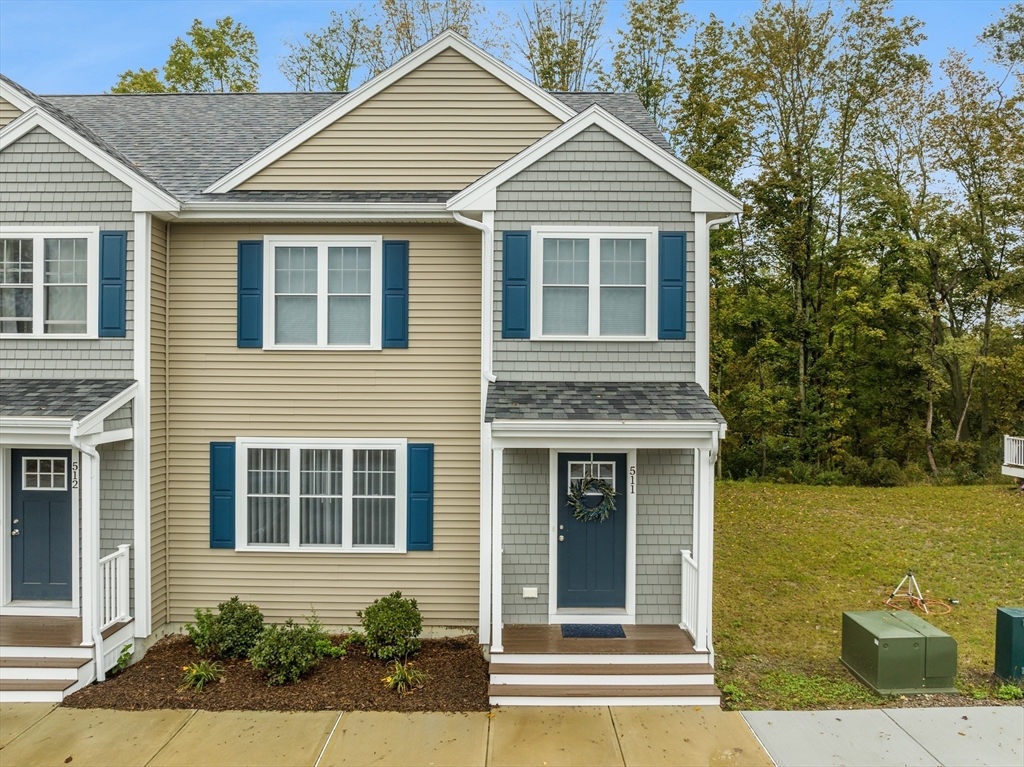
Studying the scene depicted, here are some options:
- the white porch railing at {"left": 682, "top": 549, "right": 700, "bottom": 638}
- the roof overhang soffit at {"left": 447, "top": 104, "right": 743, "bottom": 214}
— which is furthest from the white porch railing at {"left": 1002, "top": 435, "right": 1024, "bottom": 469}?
the roof overhang soffit at {"left": 447, "top": 104, "right": 743, "bottom": 214}

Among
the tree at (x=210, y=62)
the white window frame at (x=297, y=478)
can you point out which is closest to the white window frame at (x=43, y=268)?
the white window frame at (x=297, y=478)

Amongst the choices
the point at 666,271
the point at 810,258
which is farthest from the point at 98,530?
the point at 810,258

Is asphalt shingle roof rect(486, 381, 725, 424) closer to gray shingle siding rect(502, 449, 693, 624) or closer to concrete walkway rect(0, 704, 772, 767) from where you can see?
gray shingle siding rect(502, 449, 693, 624)

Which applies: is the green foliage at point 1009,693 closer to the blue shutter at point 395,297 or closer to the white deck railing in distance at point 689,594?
the white deck railing in distance at point 689,594

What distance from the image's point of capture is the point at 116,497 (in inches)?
314

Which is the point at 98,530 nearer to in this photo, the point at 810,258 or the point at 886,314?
the point at 810,258

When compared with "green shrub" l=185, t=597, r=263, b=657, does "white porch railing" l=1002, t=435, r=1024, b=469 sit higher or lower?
higher

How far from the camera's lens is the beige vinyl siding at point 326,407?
332 inches

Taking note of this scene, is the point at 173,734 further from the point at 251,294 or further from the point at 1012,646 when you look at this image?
the point at 1012,646

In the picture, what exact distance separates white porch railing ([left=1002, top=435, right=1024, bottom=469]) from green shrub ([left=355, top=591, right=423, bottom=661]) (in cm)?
1802

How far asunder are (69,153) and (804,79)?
Result: 2085cm

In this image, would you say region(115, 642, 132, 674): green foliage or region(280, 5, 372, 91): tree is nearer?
region(115, 642, 132, 674): green foliage

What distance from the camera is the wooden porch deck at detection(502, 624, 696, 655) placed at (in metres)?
7.01

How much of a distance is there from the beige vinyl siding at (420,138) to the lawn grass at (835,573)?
7.47 m
